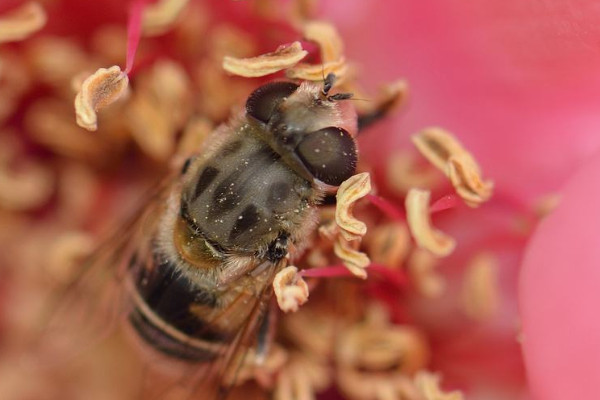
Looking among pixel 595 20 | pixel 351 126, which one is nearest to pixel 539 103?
pixel 595 20

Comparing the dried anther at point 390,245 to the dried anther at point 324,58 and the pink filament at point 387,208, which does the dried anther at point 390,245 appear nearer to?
the pink filament at point 387,208

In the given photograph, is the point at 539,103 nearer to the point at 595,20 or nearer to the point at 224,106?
the point at 595,20

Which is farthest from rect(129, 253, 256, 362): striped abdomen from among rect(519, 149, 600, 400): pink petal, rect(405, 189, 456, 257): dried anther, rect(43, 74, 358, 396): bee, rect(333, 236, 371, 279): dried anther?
rect(519, 149, 600, 400): pink petal

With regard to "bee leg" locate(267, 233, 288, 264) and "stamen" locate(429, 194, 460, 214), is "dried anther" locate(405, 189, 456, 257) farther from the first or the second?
"bee leg" locate(267, 233, 288, 264)

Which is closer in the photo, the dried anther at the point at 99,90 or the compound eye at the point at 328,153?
the compound eye at the point at 328,153

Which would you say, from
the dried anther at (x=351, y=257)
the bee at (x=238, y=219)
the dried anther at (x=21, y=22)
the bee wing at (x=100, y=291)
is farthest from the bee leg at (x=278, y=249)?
the dried anther at (x=21, y=22)

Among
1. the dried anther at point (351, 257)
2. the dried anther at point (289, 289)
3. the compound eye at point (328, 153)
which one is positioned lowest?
the dried anther at point (351, 257)

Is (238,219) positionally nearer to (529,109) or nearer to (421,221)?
(421,221)

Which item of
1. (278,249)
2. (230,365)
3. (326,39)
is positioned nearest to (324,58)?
(326,39)
